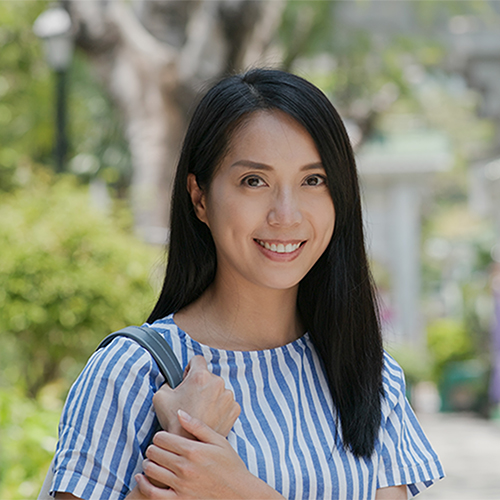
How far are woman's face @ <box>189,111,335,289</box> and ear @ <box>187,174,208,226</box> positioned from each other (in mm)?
68

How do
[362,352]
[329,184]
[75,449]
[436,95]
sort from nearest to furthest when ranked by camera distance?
[75,449] < [329,184] < [362,352] < [436,95]

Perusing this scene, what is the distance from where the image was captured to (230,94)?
1764 mm

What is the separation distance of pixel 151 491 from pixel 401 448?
2.04 ft

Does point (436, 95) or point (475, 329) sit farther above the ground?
point (436, 95)

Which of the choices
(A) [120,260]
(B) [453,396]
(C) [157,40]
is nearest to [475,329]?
(B) [453,396]

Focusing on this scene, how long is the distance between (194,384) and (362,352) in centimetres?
51

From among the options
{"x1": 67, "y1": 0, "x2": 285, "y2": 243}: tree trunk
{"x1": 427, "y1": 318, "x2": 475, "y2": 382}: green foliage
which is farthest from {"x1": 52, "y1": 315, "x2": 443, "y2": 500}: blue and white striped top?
{"x1": 427, "y1": 318, "x2": 475, "y2": 382}: green foliage

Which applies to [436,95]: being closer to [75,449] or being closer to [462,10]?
[462,10]

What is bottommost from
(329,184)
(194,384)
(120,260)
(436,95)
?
(194,384)

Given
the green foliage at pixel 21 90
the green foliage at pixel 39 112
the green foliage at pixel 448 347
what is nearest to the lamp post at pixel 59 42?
the green foliage at pixel 39 112

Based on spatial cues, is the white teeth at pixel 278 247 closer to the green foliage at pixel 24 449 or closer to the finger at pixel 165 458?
the finger at pixel 165 458

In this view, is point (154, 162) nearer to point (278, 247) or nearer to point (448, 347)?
point (278, 247)

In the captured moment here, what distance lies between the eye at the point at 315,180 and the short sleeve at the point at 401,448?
489 mm

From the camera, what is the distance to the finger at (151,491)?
144 cm
